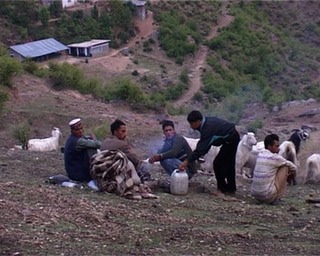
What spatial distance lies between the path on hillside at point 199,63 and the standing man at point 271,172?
81.2 feet

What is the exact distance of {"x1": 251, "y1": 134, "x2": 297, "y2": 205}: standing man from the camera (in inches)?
359

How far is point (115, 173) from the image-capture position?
873cm

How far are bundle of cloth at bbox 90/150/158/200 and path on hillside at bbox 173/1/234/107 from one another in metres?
25.2

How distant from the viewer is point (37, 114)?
20156 mm

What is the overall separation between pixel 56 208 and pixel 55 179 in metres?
1.75

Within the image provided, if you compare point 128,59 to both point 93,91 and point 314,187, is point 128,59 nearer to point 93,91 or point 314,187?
point 93,91

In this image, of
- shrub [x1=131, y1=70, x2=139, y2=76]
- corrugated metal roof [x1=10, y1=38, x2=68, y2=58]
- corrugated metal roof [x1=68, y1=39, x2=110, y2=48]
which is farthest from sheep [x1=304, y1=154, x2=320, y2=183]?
corrugated metal roof [x1=68, y1=39, x2=110, y2=48]

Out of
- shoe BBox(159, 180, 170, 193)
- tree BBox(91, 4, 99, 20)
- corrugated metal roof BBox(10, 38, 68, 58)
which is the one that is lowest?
corrugated metal roof BBox(10, 38, 68, 58)

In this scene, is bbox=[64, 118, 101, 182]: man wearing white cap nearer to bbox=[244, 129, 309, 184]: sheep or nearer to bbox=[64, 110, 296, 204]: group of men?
bbox=[64, 110, 296, 204]: group of men

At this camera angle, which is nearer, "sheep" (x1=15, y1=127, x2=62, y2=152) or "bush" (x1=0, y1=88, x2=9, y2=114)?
"sheep" (x1=15, y1=127, x2=62, y2=152)

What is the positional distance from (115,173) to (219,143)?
1.36m

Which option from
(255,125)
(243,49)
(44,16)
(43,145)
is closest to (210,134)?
(43,145)

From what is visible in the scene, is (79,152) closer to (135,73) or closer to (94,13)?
(135,73)

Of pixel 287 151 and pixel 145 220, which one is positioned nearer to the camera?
pixel 145 220
